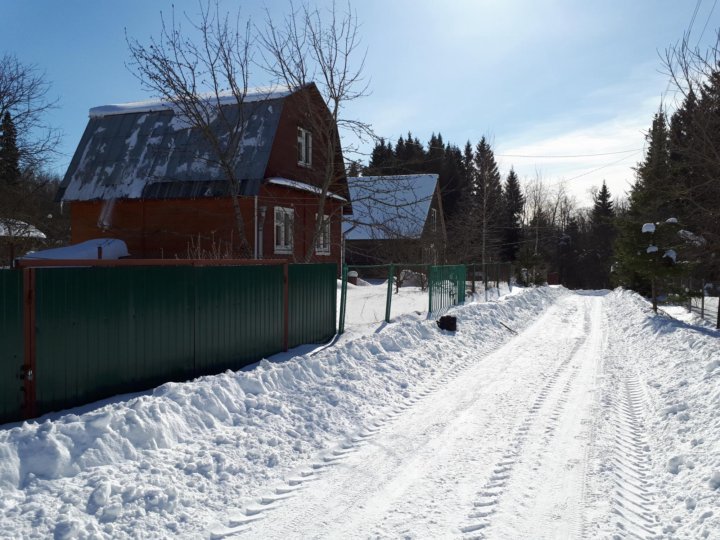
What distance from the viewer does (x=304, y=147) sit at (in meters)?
19.5

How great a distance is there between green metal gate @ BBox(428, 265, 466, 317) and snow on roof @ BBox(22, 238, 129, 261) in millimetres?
10243

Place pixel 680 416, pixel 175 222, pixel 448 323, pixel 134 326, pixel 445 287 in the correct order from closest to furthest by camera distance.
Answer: pixel 680 416 < pixel 134 326 < pixel 448 323 < pixel 445 287 < pixel 175 222

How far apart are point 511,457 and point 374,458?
132 cm

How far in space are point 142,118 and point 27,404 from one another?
50.8ft

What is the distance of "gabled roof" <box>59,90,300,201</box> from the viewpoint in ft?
55.0

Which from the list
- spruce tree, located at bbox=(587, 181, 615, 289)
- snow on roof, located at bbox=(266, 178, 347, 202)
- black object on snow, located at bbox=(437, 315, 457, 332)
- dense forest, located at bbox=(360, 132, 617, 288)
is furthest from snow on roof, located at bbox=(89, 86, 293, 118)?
spruce tree, located at bbox=(587, 181, 615, 289)

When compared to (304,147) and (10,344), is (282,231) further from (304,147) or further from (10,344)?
(10,344)

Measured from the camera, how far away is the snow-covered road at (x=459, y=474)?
12.6 ft

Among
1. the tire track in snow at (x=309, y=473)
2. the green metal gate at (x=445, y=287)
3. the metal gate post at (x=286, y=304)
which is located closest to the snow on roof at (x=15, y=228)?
the green metal gate at (x=445, y=287)

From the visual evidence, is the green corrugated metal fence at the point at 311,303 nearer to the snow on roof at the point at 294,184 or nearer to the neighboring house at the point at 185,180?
the neighboring house at the point at 185,180

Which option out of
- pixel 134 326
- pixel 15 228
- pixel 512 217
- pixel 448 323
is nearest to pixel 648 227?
pixel 448 323

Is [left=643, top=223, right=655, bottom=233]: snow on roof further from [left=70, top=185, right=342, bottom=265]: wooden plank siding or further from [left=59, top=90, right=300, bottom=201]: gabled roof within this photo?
[left=59, top=90, right=300, bottom=201]: gabled roof

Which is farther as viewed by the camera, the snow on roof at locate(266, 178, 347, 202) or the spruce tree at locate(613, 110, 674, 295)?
the spruce tree at locate(613, 110, 674, 295)

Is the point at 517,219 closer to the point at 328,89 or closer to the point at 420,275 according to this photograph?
the point at 420,275
